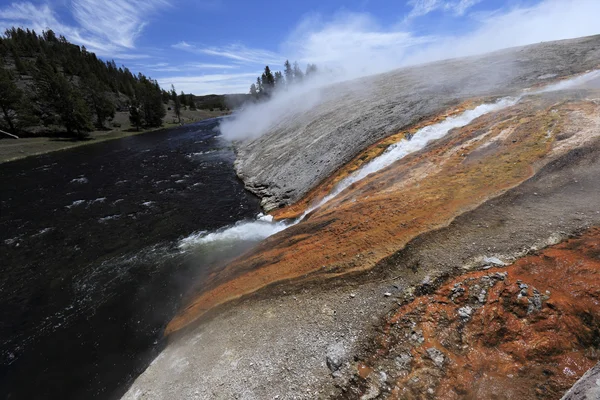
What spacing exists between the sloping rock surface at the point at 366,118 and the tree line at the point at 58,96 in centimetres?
5839

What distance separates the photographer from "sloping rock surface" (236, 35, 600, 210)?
23.5 m

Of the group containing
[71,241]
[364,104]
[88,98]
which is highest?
[88,98]

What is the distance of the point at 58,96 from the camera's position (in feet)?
218

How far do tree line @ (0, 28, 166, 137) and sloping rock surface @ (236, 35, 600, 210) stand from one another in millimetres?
58388

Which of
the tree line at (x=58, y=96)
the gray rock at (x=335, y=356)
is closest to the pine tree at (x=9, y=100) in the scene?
the tree line at (x=58, y=96)

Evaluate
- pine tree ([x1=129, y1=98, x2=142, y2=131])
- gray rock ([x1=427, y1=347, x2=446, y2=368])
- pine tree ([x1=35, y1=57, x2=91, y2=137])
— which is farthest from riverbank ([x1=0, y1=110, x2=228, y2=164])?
gray rock ([x1=427, y1=347, x2=446, y2=368])

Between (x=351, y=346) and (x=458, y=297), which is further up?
(x=458, y=297)

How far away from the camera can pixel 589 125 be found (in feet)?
44.1

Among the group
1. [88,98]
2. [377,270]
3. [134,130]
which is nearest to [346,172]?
[377,270]

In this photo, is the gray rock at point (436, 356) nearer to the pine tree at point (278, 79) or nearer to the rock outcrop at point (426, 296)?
the rock outcrop at point (426, 296)

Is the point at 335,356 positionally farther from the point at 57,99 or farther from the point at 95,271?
the point at 57,99

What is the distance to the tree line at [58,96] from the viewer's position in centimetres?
6069

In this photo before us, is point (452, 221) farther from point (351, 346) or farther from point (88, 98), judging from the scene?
point (88, 98)

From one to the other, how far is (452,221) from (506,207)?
2.13 m
